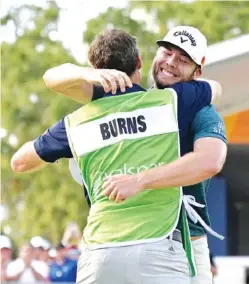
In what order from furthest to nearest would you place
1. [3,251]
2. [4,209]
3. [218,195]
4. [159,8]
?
[4,209] < [159,8] < [218,195] < [3,251]

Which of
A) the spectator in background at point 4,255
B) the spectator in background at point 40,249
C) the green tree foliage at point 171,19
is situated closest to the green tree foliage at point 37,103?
the green tree foliage at point 171,19

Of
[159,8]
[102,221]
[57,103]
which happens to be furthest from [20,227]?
[102,221]

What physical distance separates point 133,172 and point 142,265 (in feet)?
1.23

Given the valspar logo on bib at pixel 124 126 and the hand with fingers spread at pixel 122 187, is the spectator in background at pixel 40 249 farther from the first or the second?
the hand with fingers spread at pixel 122 187

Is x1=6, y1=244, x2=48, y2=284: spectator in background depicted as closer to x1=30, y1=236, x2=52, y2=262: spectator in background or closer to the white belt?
x1=30, y1=236, x2=52, y2=262: spectator in background

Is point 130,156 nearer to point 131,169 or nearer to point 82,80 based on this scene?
point 131,169

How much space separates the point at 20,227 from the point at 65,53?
18.9ft

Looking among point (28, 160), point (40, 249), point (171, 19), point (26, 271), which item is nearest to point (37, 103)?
point (171, 19)

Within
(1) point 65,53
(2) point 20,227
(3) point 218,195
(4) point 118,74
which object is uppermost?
(4) point 118,74

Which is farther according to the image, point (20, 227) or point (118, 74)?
point (20, 227)

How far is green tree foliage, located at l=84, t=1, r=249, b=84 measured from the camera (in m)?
26.6

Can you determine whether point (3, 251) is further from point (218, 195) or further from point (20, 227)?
point (20, 227)

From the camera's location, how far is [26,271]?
13.6 m

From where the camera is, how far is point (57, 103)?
26.2 metres
